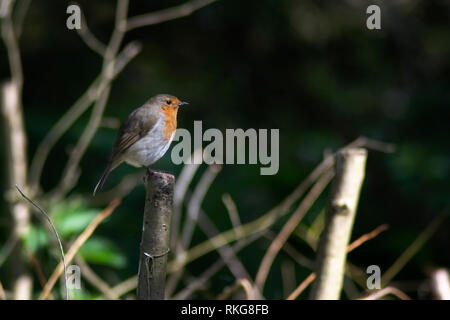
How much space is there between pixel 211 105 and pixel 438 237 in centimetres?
221

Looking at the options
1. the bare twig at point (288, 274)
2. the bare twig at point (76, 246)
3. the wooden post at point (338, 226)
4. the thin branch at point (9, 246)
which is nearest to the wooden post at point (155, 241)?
the bare twig at point (76, 246)

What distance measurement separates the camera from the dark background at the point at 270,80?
4934mm

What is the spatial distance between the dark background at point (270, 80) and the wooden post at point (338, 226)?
2536 mm

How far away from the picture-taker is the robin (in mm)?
3113

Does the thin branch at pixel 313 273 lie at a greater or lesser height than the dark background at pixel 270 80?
lesser

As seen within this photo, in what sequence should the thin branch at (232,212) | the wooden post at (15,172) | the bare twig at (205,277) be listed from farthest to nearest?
the wooden post at (15,172), the thin branch at (232,212), the bare twig at (205,277)

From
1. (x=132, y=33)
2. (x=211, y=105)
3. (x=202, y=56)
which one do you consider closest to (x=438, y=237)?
(x=211, y=105)

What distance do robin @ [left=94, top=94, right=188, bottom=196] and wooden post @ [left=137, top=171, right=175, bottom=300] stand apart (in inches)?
51.7

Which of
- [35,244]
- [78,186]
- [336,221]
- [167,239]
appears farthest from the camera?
[78,186]

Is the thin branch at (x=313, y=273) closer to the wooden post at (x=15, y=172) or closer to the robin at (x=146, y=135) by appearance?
the robin at (x=146, y=135)
